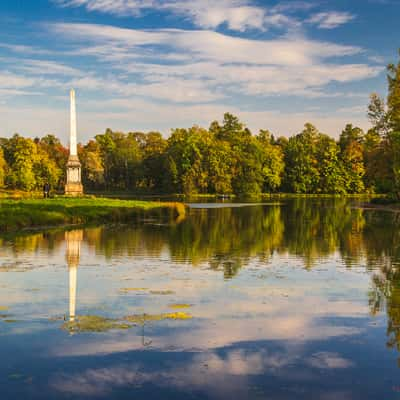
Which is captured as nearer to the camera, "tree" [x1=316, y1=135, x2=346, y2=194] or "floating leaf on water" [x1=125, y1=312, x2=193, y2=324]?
"floating leaf on water" [x1=125, y1=312, x2=193, y2=324]

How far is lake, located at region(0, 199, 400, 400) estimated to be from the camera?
8211 mm

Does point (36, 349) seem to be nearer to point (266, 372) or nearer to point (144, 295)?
point (266, 372)

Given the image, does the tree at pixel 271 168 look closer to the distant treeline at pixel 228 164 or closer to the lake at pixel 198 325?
the distant treeline at pixel 228 164

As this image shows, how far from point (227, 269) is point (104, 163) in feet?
458

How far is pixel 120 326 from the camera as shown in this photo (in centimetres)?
1114

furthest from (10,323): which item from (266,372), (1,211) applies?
(1,211)

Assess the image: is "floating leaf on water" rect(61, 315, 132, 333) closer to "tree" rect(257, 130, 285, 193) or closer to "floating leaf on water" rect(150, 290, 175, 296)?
"floating leaf on water" rect(150, 290, 175, 296)

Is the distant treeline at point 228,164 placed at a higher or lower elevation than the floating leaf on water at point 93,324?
higher

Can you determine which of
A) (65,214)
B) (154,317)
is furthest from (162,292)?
(65,214)

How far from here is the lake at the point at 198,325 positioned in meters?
8.21

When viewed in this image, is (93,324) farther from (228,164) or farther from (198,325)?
(228,164)

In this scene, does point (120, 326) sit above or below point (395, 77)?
below

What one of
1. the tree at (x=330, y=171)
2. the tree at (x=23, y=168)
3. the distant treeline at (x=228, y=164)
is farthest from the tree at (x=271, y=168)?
the tree at (x=23, y=168)

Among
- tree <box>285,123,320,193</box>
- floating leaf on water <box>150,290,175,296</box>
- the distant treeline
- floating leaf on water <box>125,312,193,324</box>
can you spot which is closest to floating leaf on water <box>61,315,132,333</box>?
floating leaf on water <box>125,312,193,324</box>
